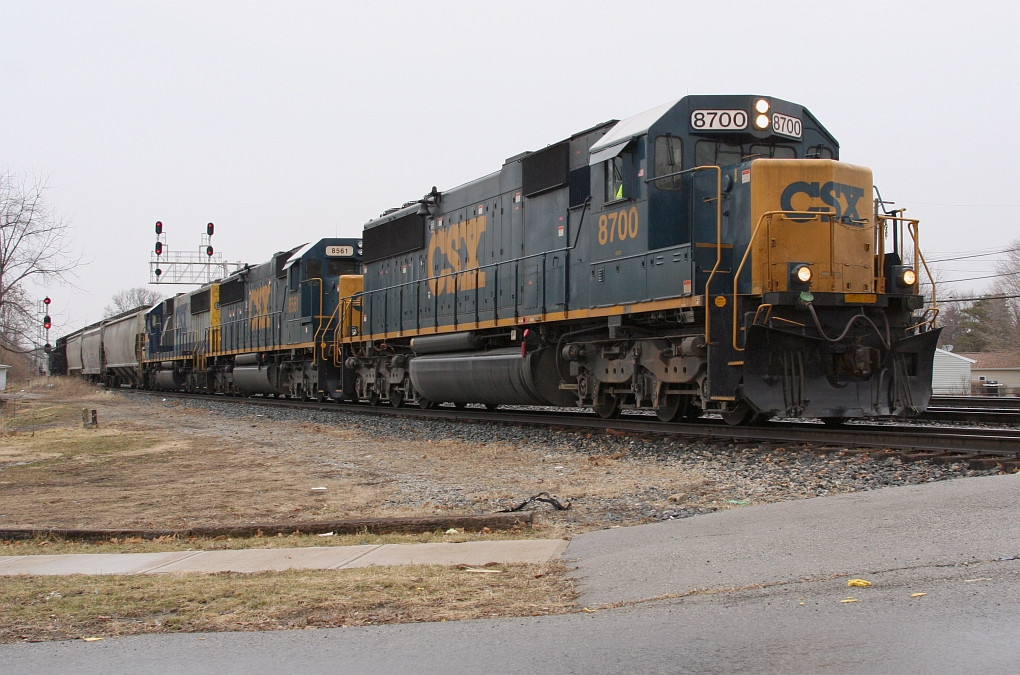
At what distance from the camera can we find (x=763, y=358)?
34.6 feet

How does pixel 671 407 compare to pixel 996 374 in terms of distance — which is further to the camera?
pixel 996 374

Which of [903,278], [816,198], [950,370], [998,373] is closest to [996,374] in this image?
[998,373]

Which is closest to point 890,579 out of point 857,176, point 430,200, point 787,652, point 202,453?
point 787,652

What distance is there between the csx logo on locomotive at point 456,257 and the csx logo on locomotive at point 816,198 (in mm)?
6740

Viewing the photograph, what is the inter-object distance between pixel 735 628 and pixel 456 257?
1443cm

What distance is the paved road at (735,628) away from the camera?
339 centimetres

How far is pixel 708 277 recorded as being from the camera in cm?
1106

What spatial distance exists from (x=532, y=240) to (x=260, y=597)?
10.8 m

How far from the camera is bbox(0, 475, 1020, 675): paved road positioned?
339cm

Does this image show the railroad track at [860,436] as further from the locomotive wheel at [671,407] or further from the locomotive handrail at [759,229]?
the locomotive handrail at [759,229]

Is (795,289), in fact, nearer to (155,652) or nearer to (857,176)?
(857,176)

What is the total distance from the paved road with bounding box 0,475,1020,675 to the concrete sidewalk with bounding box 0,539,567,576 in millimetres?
711

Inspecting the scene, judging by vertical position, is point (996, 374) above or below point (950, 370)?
below

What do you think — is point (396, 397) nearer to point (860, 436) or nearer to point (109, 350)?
point (860, 436)
